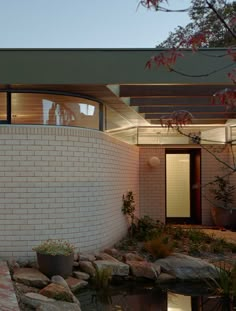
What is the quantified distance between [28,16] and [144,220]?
26.4ft

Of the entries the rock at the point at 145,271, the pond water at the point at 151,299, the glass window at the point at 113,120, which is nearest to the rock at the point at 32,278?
the pond water at the point at 151,299

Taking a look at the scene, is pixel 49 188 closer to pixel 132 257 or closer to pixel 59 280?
pixel 59 280

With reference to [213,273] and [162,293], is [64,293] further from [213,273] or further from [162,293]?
[213,273]

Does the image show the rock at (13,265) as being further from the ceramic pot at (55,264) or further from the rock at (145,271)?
the rock at (145,271)

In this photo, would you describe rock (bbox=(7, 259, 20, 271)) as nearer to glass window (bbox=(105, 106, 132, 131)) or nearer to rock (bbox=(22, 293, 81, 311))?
rock (bbox=(22, 293, 81, 311))

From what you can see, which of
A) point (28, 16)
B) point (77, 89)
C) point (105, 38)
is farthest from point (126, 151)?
point (28, 16)

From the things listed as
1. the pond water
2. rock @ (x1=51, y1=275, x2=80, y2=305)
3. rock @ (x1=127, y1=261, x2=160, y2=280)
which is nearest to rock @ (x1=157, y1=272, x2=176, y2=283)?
rock @ (x1=127, y1=261, x2=160, y2=280)

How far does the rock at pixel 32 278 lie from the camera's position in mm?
6106

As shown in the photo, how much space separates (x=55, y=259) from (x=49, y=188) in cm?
137

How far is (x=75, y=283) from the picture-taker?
251 inches

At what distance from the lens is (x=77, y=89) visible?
758 cm

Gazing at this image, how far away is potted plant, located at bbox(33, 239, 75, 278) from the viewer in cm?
647

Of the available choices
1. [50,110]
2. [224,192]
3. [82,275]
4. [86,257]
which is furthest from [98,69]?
[224,192]

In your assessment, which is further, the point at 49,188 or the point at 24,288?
the point at 49,188
